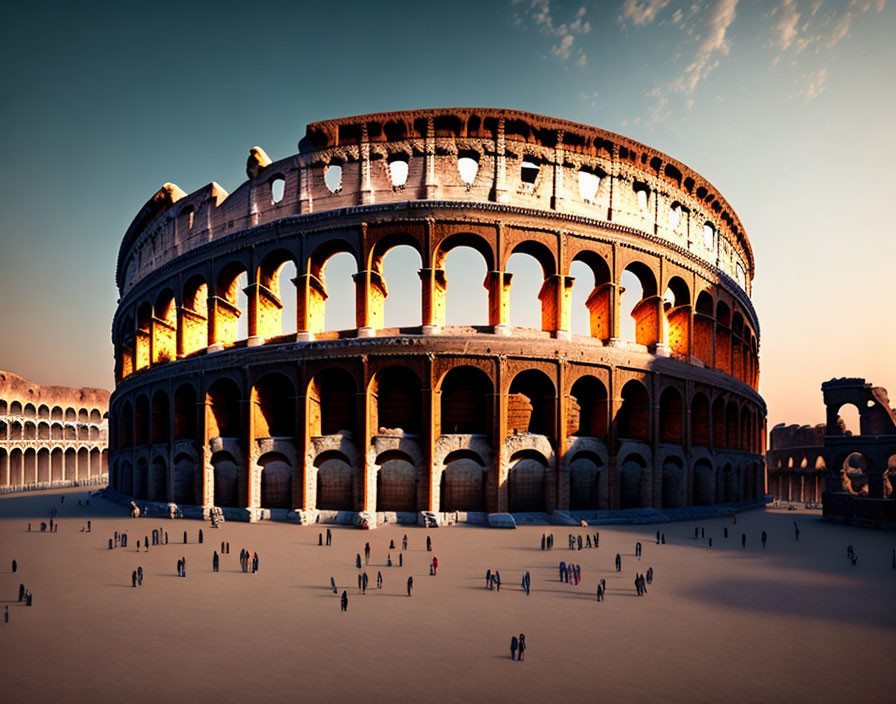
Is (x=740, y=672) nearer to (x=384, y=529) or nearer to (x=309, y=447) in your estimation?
(x=384, y=529)

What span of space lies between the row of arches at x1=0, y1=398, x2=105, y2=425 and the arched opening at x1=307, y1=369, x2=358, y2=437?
2040 inches

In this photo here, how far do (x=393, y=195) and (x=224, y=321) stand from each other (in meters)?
12.7

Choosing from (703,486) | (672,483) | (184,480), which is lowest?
(703,486)

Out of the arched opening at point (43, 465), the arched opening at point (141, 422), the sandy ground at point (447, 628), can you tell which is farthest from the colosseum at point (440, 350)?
the arched opening at point (43, 465)

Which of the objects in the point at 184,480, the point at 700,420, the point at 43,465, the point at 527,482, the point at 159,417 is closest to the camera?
the point at 527,482

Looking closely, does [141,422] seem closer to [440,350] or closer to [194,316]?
[194,316]

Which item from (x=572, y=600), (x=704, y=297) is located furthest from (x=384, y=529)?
(x=704, y=297)

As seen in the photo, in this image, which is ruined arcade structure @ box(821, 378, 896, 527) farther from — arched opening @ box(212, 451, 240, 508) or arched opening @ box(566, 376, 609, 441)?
arched opening @ box(212, 451, 240, 508)

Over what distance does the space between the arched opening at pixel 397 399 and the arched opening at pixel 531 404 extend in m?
4.63

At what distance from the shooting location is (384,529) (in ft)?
73.5

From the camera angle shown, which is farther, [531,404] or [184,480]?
[184,480]

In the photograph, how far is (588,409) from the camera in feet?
89.2

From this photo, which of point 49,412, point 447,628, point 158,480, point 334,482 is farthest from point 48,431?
point 447,628

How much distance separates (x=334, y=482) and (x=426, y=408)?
5.81 metres
